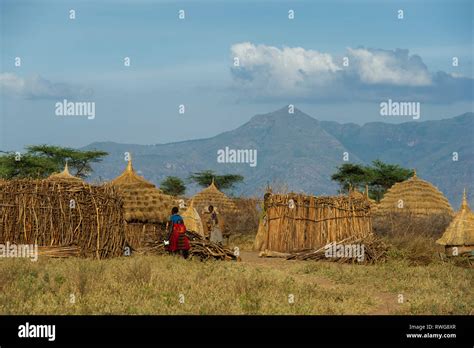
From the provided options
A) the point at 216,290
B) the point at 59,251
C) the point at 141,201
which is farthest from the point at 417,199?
the point at 216,290

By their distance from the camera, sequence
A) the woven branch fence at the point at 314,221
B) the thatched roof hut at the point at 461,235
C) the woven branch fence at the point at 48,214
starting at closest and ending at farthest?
the woven branch fence at the point at 48,214 → the thatched roof hut at the point at 461,235 → the woven branch fence at the point at 314,221

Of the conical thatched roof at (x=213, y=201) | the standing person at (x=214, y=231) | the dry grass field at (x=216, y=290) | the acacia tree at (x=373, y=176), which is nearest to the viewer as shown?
the dry grass field at (x=216, y=290)

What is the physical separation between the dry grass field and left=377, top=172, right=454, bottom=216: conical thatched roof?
18265 mm

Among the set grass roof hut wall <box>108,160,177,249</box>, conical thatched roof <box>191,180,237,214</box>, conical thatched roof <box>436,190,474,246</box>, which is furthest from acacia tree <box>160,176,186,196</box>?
conical thatched roof <box>436,190,474,246</box>

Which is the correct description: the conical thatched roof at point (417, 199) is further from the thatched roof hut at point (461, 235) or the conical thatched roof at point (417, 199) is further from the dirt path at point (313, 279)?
the thatched roof hut at point (461, 235)

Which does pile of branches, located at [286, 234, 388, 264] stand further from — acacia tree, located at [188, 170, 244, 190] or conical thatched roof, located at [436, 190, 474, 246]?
acacia tree, located at [188, 170, 244, 190]

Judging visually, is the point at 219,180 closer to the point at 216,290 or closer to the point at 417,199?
the point at 417,199

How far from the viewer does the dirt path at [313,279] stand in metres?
12.6

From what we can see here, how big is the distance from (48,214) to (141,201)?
19.3ft

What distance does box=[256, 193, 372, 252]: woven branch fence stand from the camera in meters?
22.6

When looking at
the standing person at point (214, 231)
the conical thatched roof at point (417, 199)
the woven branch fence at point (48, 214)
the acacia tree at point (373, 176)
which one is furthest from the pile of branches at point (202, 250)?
the acacia tree at point (373, 176)

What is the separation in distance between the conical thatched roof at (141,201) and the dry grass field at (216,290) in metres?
6.59
